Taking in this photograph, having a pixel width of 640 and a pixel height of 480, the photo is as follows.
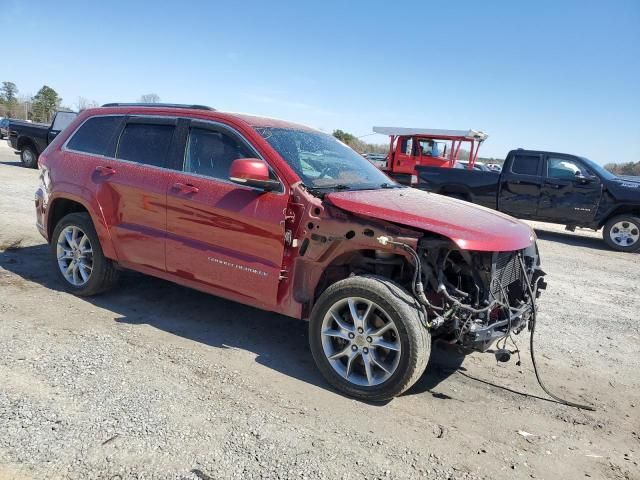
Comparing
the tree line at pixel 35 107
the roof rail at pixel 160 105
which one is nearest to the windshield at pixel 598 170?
the roof rail at pixel 160 105

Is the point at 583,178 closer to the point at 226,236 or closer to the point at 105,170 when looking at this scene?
the point at 226,236

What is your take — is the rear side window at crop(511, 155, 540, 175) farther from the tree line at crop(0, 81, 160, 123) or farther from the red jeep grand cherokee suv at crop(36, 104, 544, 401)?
the tree line at crop(0, 81, 160, 123)

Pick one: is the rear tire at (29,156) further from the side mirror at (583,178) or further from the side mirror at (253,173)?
the side mirror at (253,173)

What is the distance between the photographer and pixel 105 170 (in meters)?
4.91

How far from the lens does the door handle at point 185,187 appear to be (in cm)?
429

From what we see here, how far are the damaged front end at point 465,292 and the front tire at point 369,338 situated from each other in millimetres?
176

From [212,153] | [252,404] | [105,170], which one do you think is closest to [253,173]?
[212,153]

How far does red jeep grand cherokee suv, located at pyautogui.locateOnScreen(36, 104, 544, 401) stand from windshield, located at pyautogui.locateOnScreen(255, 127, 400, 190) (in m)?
0.02

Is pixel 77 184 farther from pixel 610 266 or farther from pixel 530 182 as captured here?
pixel 530 182

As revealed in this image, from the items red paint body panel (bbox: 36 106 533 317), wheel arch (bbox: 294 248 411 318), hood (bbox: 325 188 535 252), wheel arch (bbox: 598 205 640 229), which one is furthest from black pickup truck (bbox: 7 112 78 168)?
hood (bbox: 325 188 535 252)

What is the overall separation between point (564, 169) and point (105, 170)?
31.8 ft

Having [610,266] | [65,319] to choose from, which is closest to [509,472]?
[65,319]

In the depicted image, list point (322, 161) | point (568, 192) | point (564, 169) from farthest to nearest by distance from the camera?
1. point (564, 169)
2. point (568, 192)
3. point (322, 161)

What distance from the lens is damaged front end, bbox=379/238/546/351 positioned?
3439 mm
